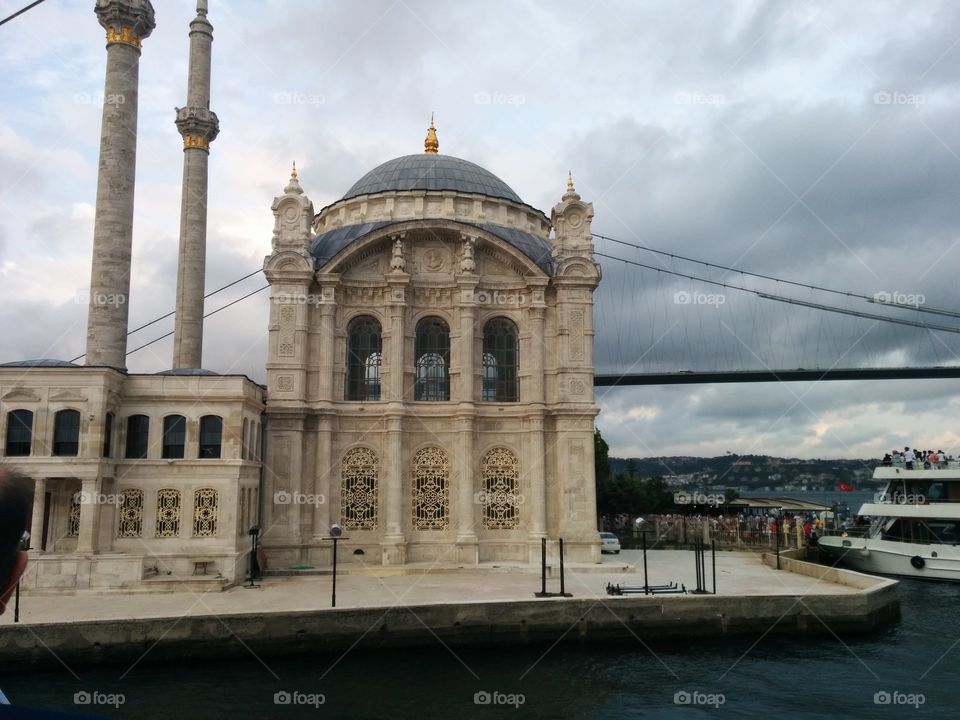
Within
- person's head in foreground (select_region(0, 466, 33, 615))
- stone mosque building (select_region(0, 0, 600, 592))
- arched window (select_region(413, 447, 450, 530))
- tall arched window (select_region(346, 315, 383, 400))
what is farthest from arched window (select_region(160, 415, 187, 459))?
person's head in foreground (select_region(0, 466, 33, 615))

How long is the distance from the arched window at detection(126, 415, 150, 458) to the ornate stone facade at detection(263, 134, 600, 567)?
5.51m

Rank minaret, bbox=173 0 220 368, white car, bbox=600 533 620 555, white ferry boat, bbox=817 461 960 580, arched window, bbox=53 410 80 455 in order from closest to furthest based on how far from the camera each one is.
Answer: arched window, bbox=53 410 80 455, minaret, bbox=173 0 220 368, white ferry boat, bbox=817 461 960 580, white car, bbox=600 533 620 555

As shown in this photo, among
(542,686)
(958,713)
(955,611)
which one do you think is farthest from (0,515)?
(955,611)

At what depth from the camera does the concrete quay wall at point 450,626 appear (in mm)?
22281

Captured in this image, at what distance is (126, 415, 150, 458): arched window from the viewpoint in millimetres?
30516

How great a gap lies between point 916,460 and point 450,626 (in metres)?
33.1

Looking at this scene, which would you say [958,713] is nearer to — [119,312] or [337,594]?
[337,594]

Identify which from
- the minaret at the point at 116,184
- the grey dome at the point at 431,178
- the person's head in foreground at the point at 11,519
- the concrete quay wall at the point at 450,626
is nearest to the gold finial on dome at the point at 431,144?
the grey dome at the point at 431,178

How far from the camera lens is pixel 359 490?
35.4 metres

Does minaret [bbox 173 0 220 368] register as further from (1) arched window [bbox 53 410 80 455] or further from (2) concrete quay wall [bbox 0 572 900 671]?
(2) concrete quay wall [bbox 0 572 900 671]

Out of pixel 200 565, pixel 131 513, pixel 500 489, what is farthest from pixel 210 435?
pixel 500 489

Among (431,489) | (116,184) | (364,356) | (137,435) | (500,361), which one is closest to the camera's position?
(137,435)

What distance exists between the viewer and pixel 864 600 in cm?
2725

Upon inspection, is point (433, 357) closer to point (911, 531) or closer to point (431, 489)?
point (431, 489)
